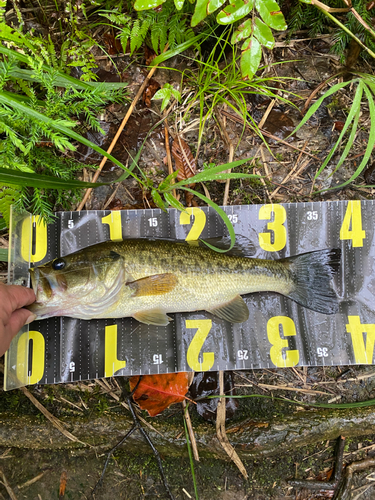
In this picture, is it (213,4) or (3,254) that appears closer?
(213,4)

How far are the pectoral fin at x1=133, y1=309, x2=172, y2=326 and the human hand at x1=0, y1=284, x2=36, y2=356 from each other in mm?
950

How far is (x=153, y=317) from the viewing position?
11.0 feet

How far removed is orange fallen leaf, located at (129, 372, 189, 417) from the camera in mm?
3402

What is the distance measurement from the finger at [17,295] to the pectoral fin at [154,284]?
84 centimetres

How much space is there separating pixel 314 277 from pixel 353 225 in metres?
0.71

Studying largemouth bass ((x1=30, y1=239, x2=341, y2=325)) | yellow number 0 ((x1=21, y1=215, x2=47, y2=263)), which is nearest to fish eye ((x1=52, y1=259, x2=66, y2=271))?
largemouth bass ((x1=30, y1=239, x2=341, y2=325))

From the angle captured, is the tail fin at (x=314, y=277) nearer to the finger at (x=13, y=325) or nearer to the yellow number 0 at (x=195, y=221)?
the yellow number 0 at (x=195, y=221)

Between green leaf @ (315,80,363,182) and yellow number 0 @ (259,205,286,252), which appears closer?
green leaf @ (315,80,363,182)

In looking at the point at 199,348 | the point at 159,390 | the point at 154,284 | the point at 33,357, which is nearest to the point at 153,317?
the point at 154,284

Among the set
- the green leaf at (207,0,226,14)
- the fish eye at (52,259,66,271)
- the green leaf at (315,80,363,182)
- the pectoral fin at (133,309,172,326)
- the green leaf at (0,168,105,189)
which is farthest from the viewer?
the pectoral fin at (133,309,172,326)

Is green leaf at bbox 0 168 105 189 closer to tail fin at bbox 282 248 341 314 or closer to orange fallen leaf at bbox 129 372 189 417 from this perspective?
orange fallen leaf at bbox 129 372 189 417

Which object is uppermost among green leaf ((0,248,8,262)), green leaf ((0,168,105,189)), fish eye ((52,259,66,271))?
green leaf ((0,168,105,189))

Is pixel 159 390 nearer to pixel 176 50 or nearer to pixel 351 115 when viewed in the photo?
pixel 351 115

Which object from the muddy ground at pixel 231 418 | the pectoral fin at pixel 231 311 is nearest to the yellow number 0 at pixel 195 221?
the muddy ground at pixel 231 418
